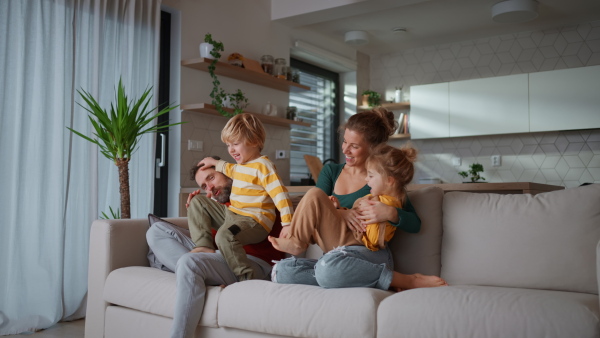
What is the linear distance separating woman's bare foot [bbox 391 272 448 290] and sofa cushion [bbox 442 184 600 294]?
139 mm

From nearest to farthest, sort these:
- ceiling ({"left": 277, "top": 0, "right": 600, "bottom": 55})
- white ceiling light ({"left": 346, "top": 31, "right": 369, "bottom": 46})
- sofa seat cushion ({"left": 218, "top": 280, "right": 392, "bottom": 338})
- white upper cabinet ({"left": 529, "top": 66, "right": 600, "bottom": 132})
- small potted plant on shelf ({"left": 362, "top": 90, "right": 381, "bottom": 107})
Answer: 1. sofa seat cushion ({"left": 218, "top": 280, "right": 392, "bottom": 338})
2. ceiling ({"left": 277, "top": 0, "right": 600, "bottom": 55})
3. white upper cabinet ({"left": 529, "top": 66, "right": 600, "bottom": 132})
4. white ceiling light ({"left": 346, "top": 31, "right": 369, "bottom": 46})
5. small potted plant on shelf ({"left": 362, "top": 90, "right": 381, "bottom": 107})

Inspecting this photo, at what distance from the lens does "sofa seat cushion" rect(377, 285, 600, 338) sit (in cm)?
156

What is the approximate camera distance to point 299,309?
1926mm

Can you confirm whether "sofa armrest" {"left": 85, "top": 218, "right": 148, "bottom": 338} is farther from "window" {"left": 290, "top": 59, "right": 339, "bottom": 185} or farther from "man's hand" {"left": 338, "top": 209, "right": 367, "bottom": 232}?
"window" {"left": 290, "top": 59, "right": 339, "bottom": 185}

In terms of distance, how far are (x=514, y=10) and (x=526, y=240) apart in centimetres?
336

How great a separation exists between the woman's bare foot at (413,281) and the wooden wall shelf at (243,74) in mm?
2771

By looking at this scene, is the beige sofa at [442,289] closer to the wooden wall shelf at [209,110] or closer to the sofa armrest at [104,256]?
the sofa armrest at [104,256]

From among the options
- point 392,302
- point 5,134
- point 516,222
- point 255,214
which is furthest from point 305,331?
point 5,134

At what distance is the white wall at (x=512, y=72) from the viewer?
220 inches

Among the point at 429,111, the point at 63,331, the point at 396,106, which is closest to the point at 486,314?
the point at 63,331

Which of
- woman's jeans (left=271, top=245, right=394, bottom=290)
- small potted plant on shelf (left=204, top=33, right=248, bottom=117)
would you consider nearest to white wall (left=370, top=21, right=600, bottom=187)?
small potted plant on shelf (left=204, top=33, right=248, bottom=117)

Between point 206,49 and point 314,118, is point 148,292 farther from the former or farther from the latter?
point 314,118

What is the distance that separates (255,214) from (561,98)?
401 centimetres

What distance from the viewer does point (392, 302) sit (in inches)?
70.4
